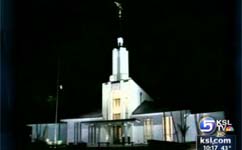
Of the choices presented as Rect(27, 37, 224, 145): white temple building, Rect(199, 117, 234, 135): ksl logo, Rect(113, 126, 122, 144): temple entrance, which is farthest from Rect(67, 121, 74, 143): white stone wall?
Rect(199, 117, 234, 135): ksl logo

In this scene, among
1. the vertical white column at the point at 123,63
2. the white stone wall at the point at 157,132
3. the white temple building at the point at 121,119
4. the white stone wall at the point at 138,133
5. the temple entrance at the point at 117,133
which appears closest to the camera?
the white stone wall at the point at 157,132

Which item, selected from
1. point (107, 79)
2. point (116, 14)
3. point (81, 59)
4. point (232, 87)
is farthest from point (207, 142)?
point (107, 79)

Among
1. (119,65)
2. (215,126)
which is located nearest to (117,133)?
(119,65)

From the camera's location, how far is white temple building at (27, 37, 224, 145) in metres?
8.37

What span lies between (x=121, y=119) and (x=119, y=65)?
1388 millimetres

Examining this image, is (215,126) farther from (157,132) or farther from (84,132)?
(84,132)

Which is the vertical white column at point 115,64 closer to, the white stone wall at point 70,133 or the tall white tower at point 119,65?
the tall white tower at point 119,65

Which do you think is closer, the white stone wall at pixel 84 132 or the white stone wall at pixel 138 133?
the white stone wall at pixel 138 133

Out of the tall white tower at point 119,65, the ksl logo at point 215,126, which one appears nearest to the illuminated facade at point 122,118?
the tall white tower at point 119,65

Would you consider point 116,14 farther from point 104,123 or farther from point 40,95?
point 104,123

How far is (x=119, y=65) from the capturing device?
9562 mm

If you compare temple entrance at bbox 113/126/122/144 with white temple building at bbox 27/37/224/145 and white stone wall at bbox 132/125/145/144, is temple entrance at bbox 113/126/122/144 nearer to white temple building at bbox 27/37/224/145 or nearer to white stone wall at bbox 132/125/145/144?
white temple building at bbox 27/37/224/145

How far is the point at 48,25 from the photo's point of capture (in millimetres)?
6273

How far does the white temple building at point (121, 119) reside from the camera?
837 centimetres
